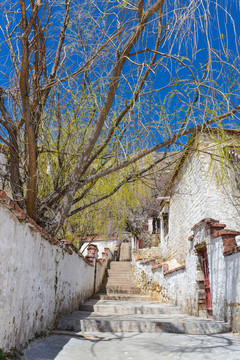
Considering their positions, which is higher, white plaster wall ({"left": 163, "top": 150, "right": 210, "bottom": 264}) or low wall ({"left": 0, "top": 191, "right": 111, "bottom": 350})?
white plaster wall ({"left": 163, "top": 150, "right": 210, "bottom": 264})

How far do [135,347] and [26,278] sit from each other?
1.70 metres

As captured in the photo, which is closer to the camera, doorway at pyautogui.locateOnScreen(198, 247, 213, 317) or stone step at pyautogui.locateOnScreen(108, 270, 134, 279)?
doorway at pyautogui.locateOnScreen(198, 247, 213, 317)

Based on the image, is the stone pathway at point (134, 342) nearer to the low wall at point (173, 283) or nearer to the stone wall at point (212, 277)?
the stone wall at point (212, 277)

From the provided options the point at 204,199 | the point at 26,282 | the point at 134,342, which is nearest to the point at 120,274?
the point at 204,199

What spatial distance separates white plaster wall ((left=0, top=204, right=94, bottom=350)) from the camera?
9.68 feet

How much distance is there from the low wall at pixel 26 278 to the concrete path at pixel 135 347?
0.96 ft

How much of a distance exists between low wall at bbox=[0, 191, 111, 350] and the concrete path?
29 centimetres

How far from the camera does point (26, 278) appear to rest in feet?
11.7

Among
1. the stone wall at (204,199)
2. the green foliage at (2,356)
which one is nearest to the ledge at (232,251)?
the stone wall at (204,199)

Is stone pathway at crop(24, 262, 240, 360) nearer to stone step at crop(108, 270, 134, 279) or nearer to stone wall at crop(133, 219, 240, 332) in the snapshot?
stone wall at crop(133, 219, 240, 332)

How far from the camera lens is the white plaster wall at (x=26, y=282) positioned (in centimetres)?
295

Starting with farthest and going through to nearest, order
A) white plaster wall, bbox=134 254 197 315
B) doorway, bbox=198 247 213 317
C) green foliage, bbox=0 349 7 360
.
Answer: white plaster wall, bbox=134 254 197 315 → doorway, bbox=198 247 213 317 → green foliage, bbox=0 349 7 360

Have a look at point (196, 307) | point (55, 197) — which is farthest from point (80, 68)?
point (196, 307)

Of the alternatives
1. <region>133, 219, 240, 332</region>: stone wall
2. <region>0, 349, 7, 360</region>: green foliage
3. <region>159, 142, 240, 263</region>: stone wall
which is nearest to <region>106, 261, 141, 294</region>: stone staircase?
<region>159, 142, 240, 263</region>: stone wall
